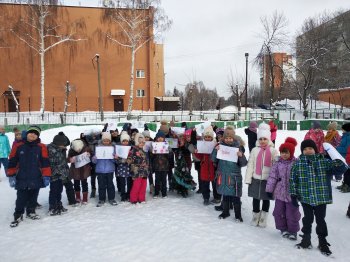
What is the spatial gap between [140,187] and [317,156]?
378cm

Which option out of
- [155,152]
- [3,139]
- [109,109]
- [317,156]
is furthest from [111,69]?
[317,156]

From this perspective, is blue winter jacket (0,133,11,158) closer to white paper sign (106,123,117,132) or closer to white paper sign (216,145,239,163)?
white paper sign (106,123,117,132)

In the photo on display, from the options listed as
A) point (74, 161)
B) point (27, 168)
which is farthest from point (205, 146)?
point (27, 168)

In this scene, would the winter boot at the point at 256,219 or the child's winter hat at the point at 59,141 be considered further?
the child's winter hat at the point at 59,141

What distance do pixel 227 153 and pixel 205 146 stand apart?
1097mm

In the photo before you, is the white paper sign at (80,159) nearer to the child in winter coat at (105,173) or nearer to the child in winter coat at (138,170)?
the child in winter coat at (105,173)

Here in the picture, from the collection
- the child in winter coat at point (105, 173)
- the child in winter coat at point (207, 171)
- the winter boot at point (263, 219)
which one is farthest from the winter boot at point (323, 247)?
the child in winter coat at point (105, 173)

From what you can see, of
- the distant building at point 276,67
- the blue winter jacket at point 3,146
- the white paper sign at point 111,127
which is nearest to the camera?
the white paper sign at point 111,127

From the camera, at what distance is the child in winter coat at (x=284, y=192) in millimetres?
5047

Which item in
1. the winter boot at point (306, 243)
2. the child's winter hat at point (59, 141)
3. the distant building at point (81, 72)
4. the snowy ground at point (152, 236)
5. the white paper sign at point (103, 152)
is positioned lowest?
the snowy ground at point (152, 236)

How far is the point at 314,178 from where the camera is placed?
4648mm

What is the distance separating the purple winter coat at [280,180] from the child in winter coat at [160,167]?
2808 mm

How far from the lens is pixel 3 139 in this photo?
1008cm

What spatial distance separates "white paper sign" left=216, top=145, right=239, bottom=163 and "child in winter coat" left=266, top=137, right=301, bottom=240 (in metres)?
0.81
